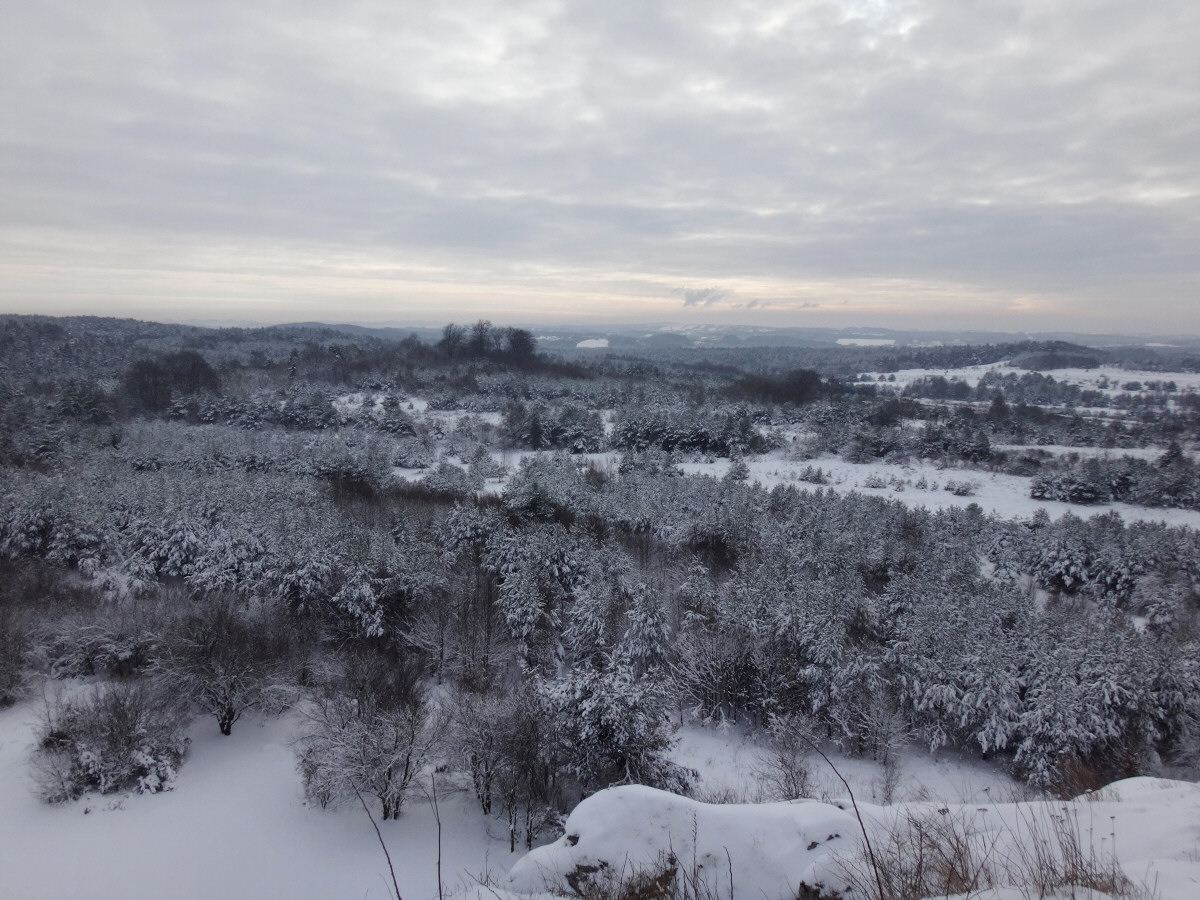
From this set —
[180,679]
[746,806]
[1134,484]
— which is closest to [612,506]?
[180,679]

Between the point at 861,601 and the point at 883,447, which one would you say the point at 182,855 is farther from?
the point at 883,447

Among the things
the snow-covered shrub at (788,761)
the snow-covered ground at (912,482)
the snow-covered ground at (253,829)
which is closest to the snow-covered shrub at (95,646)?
the snow-covered ground at (253,829)

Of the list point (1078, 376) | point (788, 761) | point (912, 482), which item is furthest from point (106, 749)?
point (1078, 376)

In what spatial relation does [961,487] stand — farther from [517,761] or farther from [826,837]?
[826,837]

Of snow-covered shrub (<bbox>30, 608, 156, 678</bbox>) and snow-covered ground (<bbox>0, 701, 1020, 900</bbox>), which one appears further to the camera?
snow-covered shrub (<bbox>30, 608, 156, 678</bbox>)

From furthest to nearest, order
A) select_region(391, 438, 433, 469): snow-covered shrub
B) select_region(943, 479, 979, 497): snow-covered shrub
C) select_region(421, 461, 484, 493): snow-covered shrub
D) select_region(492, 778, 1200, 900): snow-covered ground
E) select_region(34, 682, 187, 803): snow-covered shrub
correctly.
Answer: select_region(391, 438, 433, 469): snow-covered shrub, select_region(943, 479, 979, 497): snow-covered shrub, select_region(421, 461, 484, 493): snow-covered shrub, select_region(34, 682, 187, 803): snow-covered shrub, select_region(492, 778, 1200, 900): snow-covered ground

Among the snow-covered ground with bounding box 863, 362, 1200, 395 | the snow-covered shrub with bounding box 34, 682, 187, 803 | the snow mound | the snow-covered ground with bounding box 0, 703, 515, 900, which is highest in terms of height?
the snow-covered ground with bounding box 863, 362, 1200, 395

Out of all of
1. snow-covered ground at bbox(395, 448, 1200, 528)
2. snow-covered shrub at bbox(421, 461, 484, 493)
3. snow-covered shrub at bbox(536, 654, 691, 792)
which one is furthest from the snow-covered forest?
snow-covered ground at bbox(395, 448, 1200, 528)

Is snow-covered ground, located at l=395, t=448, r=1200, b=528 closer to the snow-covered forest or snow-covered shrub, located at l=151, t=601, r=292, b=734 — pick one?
the snow-covered forest
